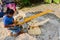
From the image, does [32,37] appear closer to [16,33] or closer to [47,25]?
[16,33]

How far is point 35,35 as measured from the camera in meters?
5.04

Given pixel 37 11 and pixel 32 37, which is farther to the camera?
pixel 37 11

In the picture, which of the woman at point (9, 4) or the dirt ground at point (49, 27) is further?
the woman at point (9, 4)

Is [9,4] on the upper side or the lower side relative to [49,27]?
upper

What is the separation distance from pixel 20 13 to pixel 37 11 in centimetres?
58

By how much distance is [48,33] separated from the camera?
5117mm

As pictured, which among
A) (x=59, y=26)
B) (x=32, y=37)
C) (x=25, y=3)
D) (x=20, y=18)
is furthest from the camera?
(x=25, y=3)

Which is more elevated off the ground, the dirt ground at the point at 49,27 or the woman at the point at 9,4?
the woman at the point at 9,4

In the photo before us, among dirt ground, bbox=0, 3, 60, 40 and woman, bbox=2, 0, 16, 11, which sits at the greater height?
woman, bbox=2, 0, 16, 11

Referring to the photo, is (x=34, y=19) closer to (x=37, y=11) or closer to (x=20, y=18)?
(x=20, y=18)

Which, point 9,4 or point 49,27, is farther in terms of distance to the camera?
point 9,4

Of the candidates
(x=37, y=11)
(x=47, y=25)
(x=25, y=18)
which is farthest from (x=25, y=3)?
(x=47, y=25)

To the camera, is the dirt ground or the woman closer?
the dirt ground

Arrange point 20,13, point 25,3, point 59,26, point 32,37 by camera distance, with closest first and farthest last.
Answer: point 32,37 < point 59,26 < point 20,13 < point 25,3
